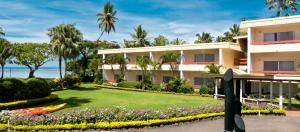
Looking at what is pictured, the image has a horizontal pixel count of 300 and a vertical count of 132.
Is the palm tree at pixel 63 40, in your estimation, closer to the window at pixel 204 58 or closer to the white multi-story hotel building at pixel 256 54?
the white multi-story hotel building at pixel 256 54

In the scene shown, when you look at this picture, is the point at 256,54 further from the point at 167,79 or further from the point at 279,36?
the point at 167,79

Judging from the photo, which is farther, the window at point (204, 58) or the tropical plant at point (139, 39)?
the tropical plant at point (139, 39)

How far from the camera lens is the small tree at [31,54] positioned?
6138cm

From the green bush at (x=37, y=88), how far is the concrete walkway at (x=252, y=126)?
17446 mm

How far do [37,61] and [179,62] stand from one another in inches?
1237

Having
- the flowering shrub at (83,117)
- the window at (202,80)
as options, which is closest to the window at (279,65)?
the window at (202,80)

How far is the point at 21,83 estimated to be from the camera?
31719 mm

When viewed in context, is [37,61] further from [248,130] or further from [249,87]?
[248,130]

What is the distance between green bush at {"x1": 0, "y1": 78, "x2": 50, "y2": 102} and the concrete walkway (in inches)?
655

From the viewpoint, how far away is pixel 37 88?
111 feet

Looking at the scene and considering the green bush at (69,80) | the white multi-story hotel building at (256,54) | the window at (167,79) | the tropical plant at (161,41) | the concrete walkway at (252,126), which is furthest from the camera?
the tropical plant at (161,41)

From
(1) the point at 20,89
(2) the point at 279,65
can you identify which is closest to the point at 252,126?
(2) the point at 279,65

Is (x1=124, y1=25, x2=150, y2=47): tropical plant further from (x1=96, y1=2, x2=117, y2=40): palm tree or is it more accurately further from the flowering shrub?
the flowering shrub

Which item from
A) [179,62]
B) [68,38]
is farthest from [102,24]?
[179,62]
